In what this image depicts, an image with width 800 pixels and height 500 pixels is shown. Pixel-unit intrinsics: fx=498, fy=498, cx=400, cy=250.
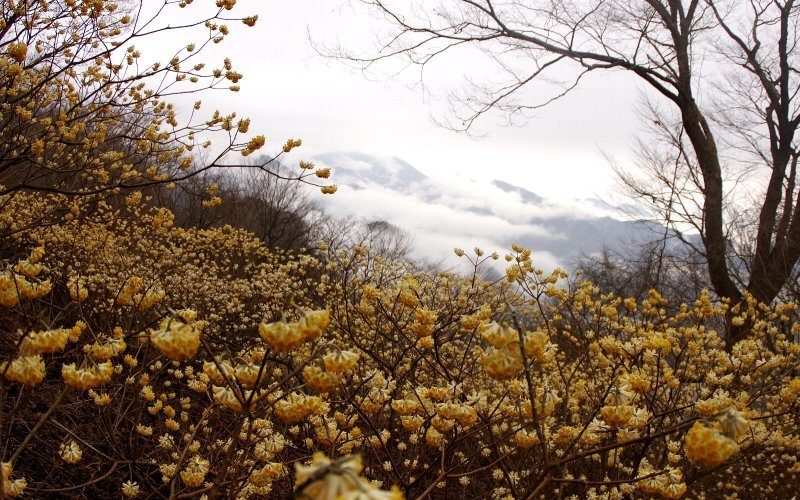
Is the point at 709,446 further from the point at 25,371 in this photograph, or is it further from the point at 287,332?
the point at 25,371

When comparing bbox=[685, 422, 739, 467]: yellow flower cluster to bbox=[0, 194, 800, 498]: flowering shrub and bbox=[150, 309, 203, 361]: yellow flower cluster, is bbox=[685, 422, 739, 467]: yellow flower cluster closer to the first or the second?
bbox=[0, 194, 800, 498]: flowering shrub

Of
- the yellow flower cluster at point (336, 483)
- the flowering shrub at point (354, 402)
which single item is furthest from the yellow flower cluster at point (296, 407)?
the yellow flower cluster at point (336, 483)

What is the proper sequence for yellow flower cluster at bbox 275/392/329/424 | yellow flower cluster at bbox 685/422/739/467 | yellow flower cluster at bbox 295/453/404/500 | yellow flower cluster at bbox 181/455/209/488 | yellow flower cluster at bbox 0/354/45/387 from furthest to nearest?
yellow flower cluster at bbox 181/455/209/488 < yellow flower cluster at bbox 275/392/329/424 < yellow flower cluster at bbox 0/354/45/387 < yellow flower cluster at bbox 685/422/739/467 < yellow flower cluster at bbox 295/453/404/500

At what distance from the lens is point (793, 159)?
410 inches

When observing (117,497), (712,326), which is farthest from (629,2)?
(117,497)

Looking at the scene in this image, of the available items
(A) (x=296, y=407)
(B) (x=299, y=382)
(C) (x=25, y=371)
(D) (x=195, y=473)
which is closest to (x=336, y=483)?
(A) (x=296, y=407)

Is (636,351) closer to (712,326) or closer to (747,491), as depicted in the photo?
(747,491)

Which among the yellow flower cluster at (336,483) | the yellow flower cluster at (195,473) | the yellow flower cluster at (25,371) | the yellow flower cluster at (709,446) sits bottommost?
the yellow flower cluster at (195,473)

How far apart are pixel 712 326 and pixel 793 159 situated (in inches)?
180

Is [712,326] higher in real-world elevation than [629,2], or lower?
lower

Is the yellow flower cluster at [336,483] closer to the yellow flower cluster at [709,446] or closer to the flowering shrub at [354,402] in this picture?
the flowering shrub at [354,402]

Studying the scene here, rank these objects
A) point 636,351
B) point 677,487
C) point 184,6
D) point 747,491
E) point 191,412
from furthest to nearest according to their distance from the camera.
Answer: point 191,412, point 747,491, point 184,6, point 636,351, point 677,487

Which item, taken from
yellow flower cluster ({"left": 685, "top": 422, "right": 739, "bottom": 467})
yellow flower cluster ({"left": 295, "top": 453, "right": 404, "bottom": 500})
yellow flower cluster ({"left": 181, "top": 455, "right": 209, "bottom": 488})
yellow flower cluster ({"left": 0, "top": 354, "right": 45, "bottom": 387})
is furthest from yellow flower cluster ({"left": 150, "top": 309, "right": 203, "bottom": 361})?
yellow flower cluster ({"left": 685, "top": 422, "right": 739, "bottom": 467})

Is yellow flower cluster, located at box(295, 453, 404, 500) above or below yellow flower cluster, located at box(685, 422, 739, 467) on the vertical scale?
below
